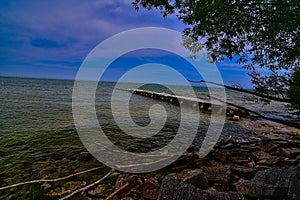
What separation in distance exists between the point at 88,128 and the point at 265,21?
34.1 ft

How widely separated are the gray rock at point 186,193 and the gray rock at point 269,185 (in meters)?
1.20

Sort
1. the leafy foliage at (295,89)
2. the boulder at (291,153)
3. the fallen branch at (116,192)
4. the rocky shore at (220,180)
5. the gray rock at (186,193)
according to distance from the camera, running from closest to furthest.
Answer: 1. the gray rock at (186,193)
2. the rocky shore at (220,180)
3. the fallen branch at (116,192)
4. the leafy foliage at (295,89)
5. the boulder at (291,153)

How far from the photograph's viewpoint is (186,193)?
3.27m

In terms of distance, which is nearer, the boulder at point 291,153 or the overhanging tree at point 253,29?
the overhanging tree at point 253,29

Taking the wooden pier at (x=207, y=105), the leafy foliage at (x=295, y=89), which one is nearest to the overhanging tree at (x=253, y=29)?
the leafy foliage at (x=295, y=89)

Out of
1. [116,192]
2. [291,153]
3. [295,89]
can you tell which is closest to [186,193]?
[116,192]

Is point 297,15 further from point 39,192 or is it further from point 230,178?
point 39,192

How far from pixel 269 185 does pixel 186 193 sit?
2.03m

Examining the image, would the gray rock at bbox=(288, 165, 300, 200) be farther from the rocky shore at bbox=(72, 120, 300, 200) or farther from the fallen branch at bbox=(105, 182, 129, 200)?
the fallen branch at bbox=(105, 182, 129, 200)

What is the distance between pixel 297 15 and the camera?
157 inches

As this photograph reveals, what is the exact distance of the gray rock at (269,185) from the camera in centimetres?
393

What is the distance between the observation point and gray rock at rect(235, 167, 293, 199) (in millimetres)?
3928

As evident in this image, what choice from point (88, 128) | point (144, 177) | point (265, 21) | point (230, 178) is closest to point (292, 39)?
point (265, 21)

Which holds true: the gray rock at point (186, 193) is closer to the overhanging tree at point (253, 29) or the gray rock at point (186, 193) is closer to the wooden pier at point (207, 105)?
the overhanging tree at point (253, 29)
